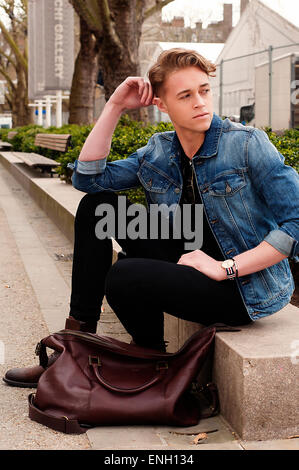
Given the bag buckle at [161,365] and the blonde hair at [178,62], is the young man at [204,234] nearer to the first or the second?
the blonde hair at [178,62]

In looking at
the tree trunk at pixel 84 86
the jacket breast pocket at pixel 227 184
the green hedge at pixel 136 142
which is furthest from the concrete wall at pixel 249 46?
the jacket breast pocket at pixel 227 184

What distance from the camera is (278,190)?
2.81 meters

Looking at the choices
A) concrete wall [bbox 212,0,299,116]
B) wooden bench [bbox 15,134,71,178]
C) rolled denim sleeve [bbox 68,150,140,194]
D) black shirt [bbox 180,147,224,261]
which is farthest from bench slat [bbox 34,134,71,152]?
black shirt [bbox 180,147,224,261]

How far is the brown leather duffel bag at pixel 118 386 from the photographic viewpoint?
2.81 m

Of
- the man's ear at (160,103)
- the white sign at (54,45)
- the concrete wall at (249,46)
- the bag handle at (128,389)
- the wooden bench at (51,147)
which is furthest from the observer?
the concrete wall at (249,46)

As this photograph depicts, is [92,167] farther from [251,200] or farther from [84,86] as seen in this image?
[84,86]

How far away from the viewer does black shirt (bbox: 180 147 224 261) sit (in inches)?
121

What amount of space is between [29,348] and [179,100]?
167 centimetres

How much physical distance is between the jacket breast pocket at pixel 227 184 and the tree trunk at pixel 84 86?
14651 millimetres

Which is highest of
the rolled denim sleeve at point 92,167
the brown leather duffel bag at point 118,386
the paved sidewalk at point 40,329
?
the rolled denim sleeve at point 92,167

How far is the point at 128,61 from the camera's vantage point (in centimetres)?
1162

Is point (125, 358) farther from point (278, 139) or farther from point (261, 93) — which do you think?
point (261, 93)

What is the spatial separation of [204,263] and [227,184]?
1.09ft

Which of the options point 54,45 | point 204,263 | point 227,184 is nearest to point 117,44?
point 54,45
